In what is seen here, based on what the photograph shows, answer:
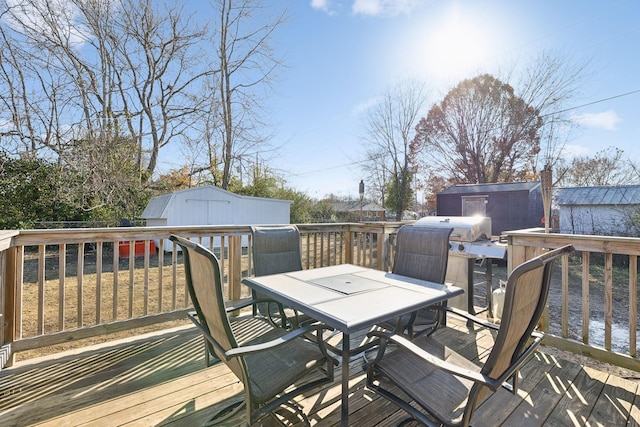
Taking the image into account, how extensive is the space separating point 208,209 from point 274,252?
876cm

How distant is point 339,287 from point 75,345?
3187 millimetres

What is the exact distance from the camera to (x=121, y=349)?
9.05 ft

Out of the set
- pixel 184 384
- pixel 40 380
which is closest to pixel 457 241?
pixel 184 384

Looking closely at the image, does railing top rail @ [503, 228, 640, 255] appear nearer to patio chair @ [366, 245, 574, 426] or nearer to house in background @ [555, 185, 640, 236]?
patio chair @ [366, 245, 574, 426]

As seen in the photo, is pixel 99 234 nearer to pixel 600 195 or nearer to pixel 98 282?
pixel 98 282

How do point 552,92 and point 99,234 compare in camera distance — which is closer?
point 99,234

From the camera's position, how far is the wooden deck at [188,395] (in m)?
1.85

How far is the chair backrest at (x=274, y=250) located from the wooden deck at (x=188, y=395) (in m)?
0.90

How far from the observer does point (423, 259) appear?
263cm

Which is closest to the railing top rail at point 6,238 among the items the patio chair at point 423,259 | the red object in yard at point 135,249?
the patio chair at point 423,259

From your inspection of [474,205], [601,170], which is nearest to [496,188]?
[474,205]

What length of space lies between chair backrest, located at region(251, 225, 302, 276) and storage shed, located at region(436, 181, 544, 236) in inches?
357

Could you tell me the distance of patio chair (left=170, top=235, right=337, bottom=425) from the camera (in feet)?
4.49

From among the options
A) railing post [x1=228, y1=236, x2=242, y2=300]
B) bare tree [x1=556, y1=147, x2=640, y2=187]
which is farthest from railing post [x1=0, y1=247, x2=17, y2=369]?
bare tree [x1=556, y1=147, x2=640, y2=187]
